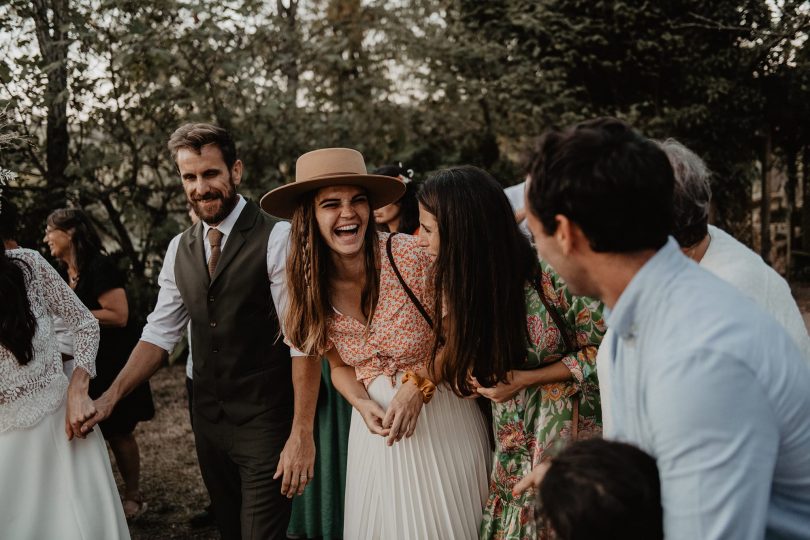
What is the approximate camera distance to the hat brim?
7.91 ft

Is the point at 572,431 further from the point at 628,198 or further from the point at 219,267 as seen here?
the point at 219,267

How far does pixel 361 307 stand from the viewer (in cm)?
243

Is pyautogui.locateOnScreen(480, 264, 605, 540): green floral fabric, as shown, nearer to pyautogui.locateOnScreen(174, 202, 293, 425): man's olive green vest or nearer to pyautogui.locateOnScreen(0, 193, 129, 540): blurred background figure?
pyautogui.locateOnScreen(174, 202, 293, 425): man's olive green vest

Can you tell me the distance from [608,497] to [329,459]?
8.75 ft

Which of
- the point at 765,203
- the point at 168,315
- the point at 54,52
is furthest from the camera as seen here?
the point at 765,203

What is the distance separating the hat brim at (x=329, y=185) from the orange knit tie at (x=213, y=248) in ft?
0.95

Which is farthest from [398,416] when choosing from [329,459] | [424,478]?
[329,459]

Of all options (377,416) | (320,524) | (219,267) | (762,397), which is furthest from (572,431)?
(320,524)

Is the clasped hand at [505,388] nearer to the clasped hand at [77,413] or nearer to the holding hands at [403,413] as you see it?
the holding hands at [403,413]

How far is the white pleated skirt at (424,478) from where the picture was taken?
7.30 ft

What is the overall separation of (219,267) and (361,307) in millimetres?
617

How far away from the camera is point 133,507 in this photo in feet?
13.7

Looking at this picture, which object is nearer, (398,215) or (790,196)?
(398,215)

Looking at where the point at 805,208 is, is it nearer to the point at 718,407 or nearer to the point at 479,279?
the point at 479,279
